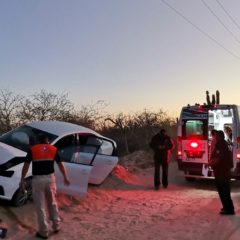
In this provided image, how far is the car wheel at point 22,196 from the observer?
1062cm

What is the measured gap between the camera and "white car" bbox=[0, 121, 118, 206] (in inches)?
415

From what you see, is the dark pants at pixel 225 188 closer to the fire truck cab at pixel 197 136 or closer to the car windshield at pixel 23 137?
the car windshield at pixel 23 137

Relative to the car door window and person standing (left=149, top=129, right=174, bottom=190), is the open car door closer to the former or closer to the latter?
the car door window

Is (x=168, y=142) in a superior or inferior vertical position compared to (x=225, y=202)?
superior

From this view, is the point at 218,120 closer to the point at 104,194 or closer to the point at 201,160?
the point at 201,160

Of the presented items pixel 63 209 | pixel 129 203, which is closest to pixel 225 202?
pixel 129 203

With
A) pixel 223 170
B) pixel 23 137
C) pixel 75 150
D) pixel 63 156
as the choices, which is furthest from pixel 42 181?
pixel 223 170

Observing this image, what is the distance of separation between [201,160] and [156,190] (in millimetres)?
1819

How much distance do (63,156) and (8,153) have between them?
1225 millimetres

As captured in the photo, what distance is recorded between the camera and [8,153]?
10.9 m

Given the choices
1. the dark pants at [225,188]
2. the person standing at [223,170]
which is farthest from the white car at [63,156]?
the dark pants at [225,188]

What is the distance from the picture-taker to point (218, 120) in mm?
17531

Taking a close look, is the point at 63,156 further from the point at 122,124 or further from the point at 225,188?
the point at 122,124

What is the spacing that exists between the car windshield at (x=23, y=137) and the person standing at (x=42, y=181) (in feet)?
7.58
